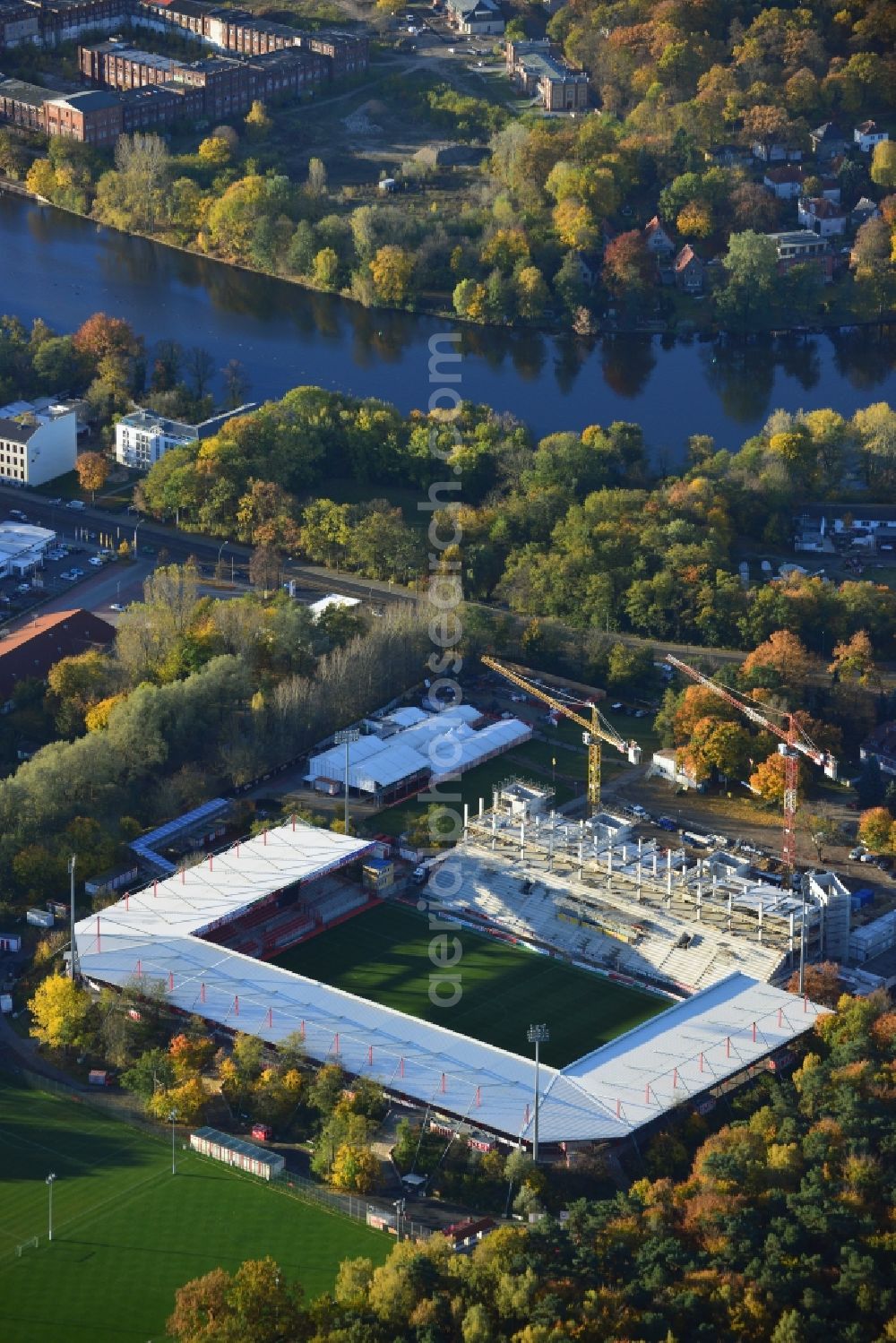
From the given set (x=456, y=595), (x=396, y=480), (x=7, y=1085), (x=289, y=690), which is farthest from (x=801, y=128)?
(x=7, y=1085)

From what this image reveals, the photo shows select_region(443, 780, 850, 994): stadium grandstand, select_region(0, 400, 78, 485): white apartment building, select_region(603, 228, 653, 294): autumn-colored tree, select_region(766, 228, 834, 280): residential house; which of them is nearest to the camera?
select_region(443, 780, 850, 994): stadium grandstand

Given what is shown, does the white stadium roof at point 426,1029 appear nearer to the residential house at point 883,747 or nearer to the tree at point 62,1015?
the tree at point 62,1015

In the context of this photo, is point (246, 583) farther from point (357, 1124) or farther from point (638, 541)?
point (357, 1124)

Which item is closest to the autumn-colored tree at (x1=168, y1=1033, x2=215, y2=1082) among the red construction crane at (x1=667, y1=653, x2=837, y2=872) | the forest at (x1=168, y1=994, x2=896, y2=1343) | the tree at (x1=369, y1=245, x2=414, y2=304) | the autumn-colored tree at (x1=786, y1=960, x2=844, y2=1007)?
the forest at (x1=168, y1=994, x2=896, y2=1343)

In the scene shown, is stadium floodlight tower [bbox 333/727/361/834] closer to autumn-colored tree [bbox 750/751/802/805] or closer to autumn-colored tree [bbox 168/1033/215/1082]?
autumn-colored tree [bbox 750/751/802/805]

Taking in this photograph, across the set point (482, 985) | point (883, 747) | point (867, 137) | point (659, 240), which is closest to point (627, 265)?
point (659, 240)

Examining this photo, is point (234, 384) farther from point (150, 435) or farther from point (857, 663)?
point (857, 663)
